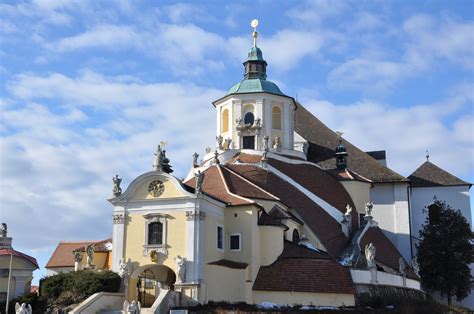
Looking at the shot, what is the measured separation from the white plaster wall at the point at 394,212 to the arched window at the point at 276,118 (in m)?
8.77

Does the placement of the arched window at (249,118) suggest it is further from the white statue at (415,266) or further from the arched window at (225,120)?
the white statue at (415,266)

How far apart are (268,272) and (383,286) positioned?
7.28 metres

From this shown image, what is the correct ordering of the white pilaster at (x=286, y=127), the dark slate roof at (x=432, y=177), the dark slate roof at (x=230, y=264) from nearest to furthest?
the dark slate roof at (x=230, y=264), the white pilaster at (x=286, y=127), the dark slate roof at (x=432, y=177)

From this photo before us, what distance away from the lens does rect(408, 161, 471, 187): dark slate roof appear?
168ft

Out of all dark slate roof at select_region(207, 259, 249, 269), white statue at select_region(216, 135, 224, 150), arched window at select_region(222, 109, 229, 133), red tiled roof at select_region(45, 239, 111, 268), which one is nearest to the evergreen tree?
white statue at select_region(216, 135, 224, 150)

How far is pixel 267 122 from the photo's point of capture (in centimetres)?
4653

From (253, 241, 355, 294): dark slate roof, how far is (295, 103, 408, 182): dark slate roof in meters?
16.7

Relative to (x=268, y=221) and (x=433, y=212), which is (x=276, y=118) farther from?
(x=433, y=212)

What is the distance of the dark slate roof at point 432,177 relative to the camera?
168 ft

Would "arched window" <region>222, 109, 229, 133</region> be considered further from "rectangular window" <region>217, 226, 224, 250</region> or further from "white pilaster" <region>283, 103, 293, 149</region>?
"rectangular window" <region>217, 226, 224, 250</region>

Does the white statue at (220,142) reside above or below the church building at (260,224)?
above

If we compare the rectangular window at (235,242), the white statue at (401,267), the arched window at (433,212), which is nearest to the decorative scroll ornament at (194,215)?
the rectangular window at (235,242)

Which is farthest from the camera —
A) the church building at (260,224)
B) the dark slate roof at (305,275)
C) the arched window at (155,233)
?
the arched window at (155,233)

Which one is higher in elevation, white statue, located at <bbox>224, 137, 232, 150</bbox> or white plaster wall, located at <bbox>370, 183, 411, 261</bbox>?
white statue, located at <bbox>224, 137, 232, 150</bbox>
